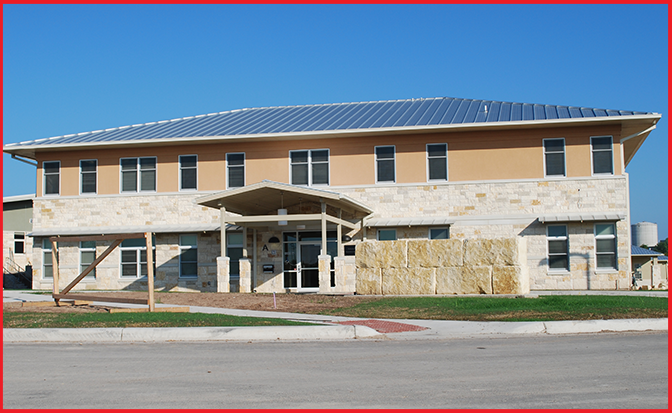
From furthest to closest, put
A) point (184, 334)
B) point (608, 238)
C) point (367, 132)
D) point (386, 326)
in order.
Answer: point (367, 132)
point (608, 238)
point (386, 326)
point (184, 334)

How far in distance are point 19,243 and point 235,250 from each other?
17.6 metres

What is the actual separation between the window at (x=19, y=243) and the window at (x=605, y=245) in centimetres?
3048

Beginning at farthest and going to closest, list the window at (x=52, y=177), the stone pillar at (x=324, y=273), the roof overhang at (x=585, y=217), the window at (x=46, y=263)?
the window at (x=52, y=177) < the window at (x=46, y=263) < the roof overhang at (x=585, y=217) < the stone pillar at (x=324, y=273)

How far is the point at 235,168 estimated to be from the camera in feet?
87.0

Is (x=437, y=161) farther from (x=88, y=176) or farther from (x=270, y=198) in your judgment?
(x=88, y=176)

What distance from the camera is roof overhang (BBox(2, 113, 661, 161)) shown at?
23459 millimetres

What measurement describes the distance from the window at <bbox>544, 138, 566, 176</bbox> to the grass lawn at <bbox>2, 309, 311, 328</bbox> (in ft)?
50.1

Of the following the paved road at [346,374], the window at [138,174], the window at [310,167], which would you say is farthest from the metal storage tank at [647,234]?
the paved road at [346,374]

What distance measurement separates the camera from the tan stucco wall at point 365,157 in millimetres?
24484

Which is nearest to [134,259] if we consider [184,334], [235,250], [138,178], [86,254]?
[86,254]

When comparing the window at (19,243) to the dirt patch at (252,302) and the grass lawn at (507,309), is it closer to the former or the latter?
the dirt patch at (252,302)

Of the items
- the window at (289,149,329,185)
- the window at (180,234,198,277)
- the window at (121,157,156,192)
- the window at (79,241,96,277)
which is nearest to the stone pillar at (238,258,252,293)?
the window at (180,234,198,277)

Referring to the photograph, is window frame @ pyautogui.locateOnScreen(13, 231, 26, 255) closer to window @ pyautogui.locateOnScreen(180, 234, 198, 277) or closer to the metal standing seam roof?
the metal standing seam roof

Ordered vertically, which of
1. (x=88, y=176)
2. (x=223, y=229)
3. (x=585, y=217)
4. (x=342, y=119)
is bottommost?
(x=223, y=229)
